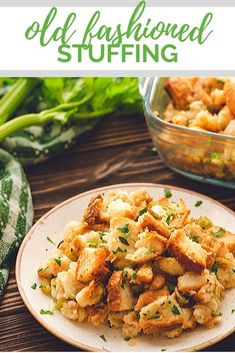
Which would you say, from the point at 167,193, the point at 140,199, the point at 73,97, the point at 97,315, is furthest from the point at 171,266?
the point at 73,97

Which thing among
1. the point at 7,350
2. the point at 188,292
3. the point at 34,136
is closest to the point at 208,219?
the point at 188,292

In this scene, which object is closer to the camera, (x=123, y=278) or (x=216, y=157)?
(x=123, y=278)

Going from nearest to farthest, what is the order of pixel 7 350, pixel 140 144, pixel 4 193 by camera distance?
pixel 7 350, pixel 4 193, pixel 140 144

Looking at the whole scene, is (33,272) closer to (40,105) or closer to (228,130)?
(228,130)

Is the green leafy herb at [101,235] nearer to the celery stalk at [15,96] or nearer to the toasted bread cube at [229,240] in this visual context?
the toasted bread cube at [229,240]

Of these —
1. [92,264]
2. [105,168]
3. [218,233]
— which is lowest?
[105,168]

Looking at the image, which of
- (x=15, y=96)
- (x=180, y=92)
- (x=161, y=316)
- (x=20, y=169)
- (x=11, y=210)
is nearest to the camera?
(x=161, y=316)

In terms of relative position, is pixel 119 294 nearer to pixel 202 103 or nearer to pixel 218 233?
pixel 218 233

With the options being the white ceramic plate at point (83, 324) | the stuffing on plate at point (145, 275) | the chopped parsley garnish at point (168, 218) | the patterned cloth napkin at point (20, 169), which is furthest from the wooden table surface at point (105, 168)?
the chopped parsley garnish at point (168, 218)
